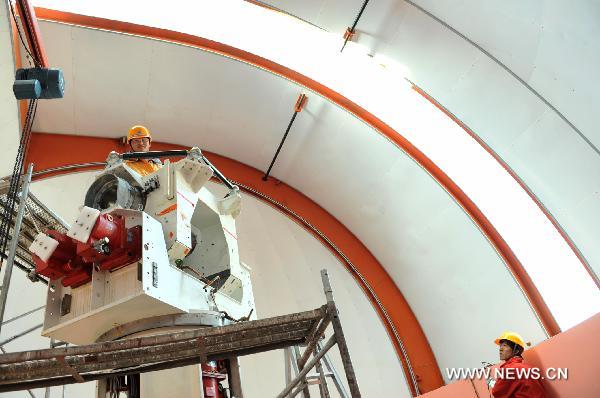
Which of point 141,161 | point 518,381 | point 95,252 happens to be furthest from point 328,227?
point 95,252

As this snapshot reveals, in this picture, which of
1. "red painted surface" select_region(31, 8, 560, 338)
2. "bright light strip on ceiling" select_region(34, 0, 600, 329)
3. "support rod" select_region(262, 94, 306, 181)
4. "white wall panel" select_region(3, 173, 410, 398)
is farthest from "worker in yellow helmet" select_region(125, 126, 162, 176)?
"support rod" select_region(262, 94, 306, 181)

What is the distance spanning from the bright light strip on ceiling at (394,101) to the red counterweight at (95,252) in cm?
402

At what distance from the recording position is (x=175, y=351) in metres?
2.62

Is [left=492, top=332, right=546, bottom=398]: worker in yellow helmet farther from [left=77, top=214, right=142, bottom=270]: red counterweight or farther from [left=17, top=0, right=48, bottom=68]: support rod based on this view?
[left=17, top=0, right=48, bottom=68]: support rod

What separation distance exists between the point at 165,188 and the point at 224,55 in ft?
11.5

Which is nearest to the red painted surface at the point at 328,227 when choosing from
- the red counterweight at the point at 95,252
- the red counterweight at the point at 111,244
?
the red counterweight at the point at 95,252

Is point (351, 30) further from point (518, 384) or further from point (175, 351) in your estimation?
point (175, 351)

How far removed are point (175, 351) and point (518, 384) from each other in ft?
8.04

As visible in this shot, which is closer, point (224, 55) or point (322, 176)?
point (224, 55)

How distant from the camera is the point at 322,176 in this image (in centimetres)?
788

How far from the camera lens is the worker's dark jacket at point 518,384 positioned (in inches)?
126

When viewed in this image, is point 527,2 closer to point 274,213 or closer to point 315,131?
point 315,131

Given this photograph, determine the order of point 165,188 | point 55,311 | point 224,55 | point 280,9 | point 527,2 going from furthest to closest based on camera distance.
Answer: point 224,55
point 280,9
point 527,2
point 165,188
point 55,311

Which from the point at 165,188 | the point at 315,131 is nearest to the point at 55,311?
the point at 165,188
